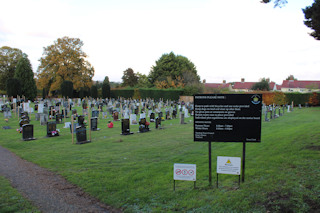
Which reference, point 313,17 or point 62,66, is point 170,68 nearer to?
point 62,66

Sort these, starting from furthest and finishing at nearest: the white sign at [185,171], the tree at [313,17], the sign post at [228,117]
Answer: the tree at [313,17] < the white sign at [185,171] < the sign post at [228,117]

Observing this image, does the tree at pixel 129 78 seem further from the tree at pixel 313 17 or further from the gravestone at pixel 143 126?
the tree at pixel 313 17

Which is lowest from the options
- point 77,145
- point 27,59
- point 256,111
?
point 77,145

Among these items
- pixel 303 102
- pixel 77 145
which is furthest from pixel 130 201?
pixel 303 102

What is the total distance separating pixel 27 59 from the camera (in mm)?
49844

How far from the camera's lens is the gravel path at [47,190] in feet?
19.9

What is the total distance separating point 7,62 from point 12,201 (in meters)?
69.3

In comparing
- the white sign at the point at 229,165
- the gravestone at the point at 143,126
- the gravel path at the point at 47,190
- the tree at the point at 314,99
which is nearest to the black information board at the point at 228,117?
the white sign at the point at 229,165

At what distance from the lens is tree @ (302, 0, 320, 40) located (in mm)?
8216

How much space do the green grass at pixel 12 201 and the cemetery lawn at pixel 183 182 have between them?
8.0 inches

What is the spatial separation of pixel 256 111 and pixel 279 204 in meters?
2.18

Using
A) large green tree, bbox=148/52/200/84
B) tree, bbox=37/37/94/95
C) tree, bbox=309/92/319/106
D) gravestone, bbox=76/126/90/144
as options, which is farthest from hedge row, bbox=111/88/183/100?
gravestone, bbox=76/126/90/144

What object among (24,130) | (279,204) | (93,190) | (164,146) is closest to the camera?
(279,204)

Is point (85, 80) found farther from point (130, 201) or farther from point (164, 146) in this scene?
point (130, 201)
